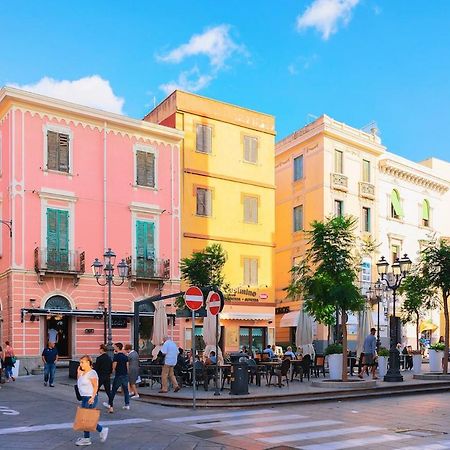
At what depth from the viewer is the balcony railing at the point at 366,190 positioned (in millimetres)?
41562

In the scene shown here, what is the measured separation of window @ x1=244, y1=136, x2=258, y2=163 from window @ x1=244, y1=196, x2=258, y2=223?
2.18 m

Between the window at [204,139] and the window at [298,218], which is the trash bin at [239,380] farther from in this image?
the window at [298,218]

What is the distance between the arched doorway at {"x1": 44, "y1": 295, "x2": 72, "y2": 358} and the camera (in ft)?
96.9

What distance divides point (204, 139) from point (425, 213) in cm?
1961

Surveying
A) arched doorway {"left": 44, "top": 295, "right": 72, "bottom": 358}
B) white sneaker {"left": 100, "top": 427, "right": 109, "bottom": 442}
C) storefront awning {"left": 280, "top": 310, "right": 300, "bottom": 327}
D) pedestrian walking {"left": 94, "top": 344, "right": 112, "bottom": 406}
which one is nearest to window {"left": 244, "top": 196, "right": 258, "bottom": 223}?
storefront awning {"left": 280, "top": 310, "right": 300, "bottom": 327}

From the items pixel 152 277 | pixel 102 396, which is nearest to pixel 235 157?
pixel 152 277

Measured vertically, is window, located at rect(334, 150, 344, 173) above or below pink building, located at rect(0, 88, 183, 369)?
above

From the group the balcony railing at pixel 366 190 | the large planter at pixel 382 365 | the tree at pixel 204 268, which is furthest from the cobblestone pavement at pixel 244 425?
the balcony railing at pixel 366 190

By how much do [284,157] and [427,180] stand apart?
1096 centimetres

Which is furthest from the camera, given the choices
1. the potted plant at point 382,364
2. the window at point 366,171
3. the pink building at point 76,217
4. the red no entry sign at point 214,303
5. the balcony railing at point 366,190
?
the window at point 366,171

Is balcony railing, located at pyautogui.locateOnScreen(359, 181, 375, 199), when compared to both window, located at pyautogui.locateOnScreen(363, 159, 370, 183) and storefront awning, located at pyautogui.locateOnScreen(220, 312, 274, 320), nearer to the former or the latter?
window, located at pyautogui.locateOnScreen(363, 159, 370, 183)

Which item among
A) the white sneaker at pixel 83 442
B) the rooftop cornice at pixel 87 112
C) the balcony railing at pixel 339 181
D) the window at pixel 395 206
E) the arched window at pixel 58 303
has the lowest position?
the white sneaker at pixel 83 442

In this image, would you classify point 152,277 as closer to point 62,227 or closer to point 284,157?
point 62,227

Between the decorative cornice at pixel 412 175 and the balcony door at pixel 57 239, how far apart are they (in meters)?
21.9
